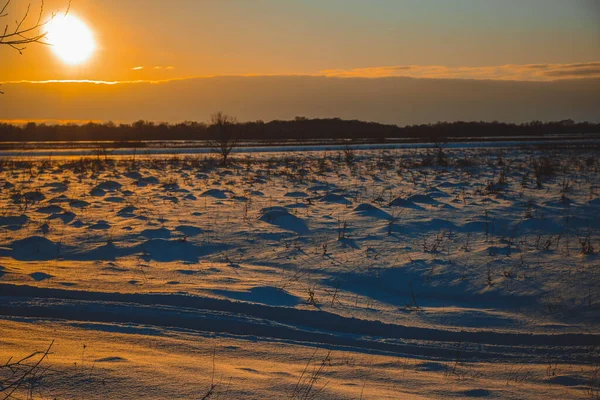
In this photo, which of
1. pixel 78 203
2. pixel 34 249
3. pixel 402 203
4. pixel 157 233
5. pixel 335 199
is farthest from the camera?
pixel 335 199

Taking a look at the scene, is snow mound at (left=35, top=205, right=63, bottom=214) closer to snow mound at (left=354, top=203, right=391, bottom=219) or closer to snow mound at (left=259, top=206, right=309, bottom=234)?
snow mound at (left=259, top=206, right=309, bottom=234)

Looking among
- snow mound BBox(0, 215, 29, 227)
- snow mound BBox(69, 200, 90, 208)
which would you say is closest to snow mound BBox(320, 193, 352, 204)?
snow mound BBox(69, 200, 90, 208)

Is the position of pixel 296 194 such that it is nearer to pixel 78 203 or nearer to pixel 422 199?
pixel 422 199

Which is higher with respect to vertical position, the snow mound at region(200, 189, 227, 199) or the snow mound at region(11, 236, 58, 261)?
the snow mound at region(200, 189, 227, 199)

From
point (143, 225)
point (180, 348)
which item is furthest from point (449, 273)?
point (143, 225)

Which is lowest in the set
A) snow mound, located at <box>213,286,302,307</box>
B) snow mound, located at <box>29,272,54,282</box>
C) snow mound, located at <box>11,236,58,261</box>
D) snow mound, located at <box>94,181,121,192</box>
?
snow mound, located at <box>213,286,302,307</box>

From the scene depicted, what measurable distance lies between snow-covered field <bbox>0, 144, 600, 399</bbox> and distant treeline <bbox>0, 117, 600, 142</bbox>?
39.8m

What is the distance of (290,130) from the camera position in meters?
75.0

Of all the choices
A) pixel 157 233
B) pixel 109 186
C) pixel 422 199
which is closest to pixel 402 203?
pixel 422 199

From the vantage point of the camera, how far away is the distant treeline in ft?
187

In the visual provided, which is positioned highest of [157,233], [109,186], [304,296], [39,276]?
[109,186]

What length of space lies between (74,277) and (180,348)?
2703 mm

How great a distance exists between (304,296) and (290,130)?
6989 cm

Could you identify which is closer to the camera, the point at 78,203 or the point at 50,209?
the point at 50,209
